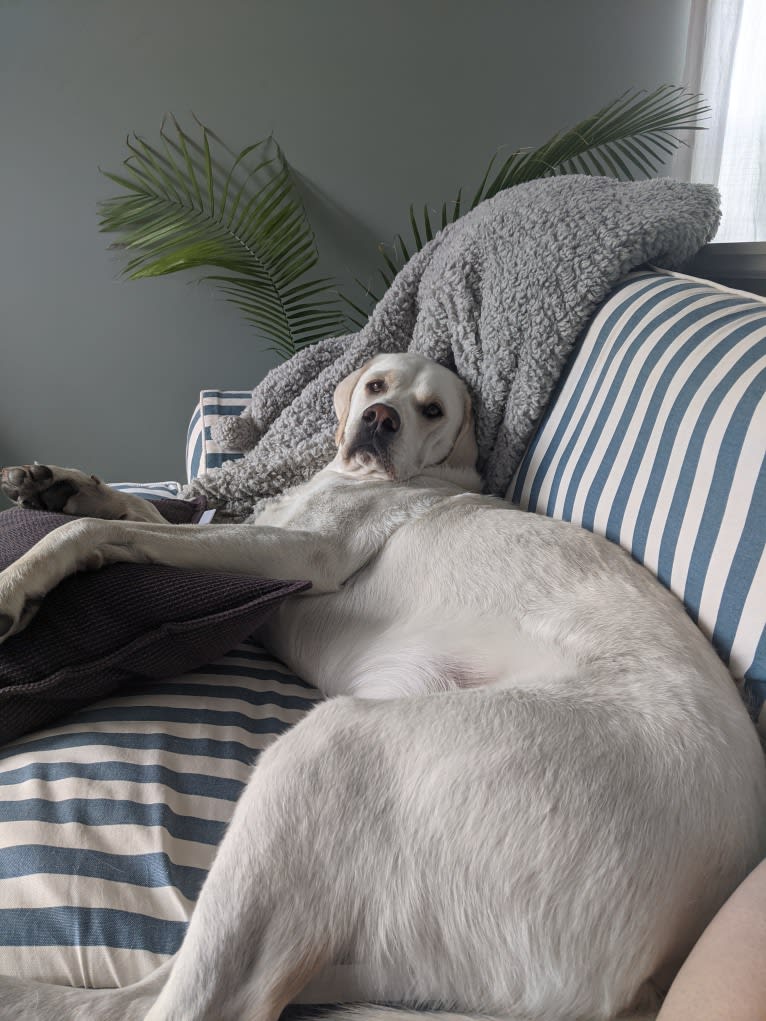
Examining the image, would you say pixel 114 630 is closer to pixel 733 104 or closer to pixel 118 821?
pixel 118 821

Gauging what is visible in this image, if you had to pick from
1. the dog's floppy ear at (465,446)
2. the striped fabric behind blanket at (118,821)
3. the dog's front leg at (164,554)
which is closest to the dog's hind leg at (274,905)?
the striped fabric behind blanket at (118,821)

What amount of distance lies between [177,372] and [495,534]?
271cm

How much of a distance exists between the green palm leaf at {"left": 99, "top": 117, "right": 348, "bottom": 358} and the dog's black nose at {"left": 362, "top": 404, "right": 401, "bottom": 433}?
169 cm

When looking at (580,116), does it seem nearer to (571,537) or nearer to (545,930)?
(571,537)

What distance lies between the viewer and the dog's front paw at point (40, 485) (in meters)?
1.46

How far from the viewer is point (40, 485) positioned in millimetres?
1493

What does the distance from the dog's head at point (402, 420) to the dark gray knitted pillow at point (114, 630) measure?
0.50 metres

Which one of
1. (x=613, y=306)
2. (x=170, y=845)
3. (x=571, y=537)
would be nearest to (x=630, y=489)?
(x=571, y=537)

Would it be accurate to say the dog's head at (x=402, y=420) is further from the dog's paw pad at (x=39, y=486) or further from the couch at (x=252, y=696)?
the dog's paw pad at (x=39, y=486)

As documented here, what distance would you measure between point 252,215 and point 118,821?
2778mm

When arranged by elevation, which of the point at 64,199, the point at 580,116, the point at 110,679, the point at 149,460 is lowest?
the point at 149,460

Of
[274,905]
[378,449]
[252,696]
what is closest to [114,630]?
[252,696]

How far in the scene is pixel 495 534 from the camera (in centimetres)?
131

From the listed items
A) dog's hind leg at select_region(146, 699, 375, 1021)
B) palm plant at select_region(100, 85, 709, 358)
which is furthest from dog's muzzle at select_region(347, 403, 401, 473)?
palm plant at select_region(100, 85, 709, 358)
